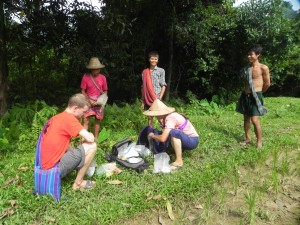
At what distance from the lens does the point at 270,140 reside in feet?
17.7

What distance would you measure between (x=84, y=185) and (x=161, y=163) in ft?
3.69

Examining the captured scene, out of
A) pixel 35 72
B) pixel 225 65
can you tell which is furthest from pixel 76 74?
pixel 225 65

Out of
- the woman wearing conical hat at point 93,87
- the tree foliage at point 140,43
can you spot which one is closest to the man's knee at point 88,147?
the woman wearing conical hat at point 93,87

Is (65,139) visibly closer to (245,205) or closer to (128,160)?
(128,160)

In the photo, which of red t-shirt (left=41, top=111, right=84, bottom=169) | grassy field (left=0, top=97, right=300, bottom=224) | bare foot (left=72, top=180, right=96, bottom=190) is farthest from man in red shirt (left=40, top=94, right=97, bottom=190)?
grassy field (left=0, top=97, right=300, bottom=224)

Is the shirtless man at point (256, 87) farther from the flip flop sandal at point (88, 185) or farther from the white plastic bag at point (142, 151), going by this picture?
the flip flop sandal at point (88, 185)

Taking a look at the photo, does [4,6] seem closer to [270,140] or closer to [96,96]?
[96,96]

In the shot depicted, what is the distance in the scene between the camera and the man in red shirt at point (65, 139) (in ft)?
10.5

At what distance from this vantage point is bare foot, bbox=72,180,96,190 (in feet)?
11.5

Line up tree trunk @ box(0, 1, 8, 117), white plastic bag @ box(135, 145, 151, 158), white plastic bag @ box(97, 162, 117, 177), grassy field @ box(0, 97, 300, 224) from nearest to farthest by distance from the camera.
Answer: grassy field @ box(0, 97, 300, 224) < white plastic bag @ box(97, 162, 117, 177) < white plastic bag @ box(135, 145, 151, 158) < tree trunk @ box(0, 1, 8, 117)

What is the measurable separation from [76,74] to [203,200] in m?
6.58

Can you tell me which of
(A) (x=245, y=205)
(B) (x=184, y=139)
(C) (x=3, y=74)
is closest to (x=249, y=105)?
(B) (x=184, y=139)

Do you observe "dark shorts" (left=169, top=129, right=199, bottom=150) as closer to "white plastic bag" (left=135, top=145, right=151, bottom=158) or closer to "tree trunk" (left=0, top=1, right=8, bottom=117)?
"white plastic bag" (left=135, top=145, right=151, bottom=158)

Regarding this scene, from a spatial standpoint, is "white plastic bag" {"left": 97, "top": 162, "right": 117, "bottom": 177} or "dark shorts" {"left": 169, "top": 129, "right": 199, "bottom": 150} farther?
"dark shorts" {"left": 169, "top": 129, "right": 199, "bottom": 150}
